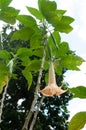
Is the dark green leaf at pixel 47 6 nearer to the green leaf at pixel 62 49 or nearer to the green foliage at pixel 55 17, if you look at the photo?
the green foliage at pixel 55 17

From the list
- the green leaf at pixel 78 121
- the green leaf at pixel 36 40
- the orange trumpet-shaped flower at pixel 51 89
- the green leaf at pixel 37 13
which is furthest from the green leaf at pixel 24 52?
the green leaf at pixel 78 121

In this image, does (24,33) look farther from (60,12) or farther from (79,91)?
(79,91)

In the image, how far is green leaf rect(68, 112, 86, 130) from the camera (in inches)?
66.7

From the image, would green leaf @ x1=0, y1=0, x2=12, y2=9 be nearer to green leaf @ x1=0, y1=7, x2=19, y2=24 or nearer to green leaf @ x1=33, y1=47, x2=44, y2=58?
green leaf @ x1=0, y1=7, x2=19, y2=24

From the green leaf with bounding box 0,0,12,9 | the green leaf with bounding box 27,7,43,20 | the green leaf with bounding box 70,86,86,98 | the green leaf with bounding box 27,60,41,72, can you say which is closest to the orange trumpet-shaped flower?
the green leaf with bounding box 70,86,86,98

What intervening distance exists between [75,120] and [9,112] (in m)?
15.8

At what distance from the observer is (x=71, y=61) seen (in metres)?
2.04

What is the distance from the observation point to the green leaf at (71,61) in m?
2.02

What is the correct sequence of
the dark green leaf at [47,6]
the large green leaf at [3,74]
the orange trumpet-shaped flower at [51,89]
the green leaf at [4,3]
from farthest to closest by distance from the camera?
the green leaf at [4,3]
the large green leaf at [3,74]
the dark green leaf at [47,6]
the orange trumpet-shaped flower at [51,89]

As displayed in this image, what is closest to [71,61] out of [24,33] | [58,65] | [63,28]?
[58,65]

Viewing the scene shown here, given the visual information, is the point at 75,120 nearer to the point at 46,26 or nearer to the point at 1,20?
the point at 46,26

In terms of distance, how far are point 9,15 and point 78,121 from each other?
0.74m

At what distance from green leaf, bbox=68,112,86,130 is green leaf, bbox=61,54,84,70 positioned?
364 mm

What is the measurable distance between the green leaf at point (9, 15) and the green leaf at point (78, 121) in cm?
68
